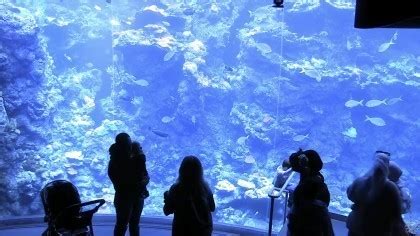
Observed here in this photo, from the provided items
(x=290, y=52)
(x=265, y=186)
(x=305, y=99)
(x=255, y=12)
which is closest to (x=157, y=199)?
(x=265, y=186)

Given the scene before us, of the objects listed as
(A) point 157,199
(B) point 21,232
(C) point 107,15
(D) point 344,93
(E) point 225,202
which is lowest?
(A) point 157,199

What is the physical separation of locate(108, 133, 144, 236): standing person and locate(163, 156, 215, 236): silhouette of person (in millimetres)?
743

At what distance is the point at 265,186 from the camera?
19219mm

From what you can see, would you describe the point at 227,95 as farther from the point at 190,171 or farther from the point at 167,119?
the point at 190,171

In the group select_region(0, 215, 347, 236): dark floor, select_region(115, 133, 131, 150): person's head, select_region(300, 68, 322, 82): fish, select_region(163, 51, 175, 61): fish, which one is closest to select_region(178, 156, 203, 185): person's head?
select_region(115, 133, 131, 150): person's head

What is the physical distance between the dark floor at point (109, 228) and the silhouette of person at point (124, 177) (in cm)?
128

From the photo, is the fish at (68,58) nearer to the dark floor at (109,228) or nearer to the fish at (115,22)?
the fish at (115,22)

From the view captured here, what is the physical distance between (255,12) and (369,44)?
32.4 feet

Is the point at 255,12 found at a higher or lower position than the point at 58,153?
higher

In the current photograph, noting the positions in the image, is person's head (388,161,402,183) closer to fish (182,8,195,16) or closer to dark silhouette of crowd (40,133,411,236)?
dark silhouette of crowd (40,133,411,236)

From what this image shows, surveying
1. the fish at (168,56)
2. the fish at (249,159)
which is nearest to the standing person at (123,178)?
the fish at (249,159)

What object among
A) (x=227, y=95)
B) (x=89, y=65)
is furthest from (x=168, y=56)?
(x=89, y=65)

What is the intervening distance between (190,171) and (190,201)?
9.1 inches

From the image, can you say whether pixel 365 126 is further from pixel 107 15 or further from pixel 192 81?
pixel 107 15
